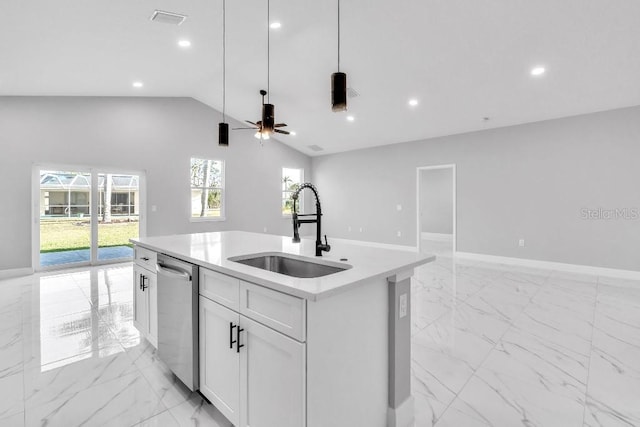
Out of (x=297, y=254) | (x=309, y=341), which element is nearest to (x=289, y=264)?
(x=297, y=254)

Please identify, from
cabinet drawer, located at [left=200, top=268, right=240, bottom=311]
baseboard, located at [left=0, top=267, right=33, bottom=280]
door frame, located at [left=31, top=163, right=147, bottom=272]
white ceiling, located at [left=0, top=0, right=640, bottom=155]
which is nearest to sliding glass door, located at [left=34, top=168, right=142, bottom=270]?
door frame, located at [left=31, top=163, right=147, bottom=272]

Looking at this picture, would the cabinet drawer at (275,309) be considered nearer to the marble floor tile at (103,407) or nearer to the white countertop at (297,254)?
the white countertop at (297,254)

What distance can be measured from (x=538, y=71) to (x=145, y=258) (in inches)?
204

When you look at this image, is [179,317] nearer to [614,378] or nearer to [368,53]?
[614,378]

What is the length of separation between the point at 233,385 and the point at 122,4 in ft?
12.1

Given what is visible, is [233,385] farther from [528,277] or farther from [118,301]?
[528,277]

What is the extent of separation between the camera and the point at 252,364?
1.39 meters

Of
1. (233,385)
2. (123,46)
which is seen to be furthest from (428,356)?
(123,46)

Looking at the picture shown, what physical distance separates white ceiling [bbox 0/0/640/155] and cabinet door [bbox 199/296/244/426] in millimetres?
3290

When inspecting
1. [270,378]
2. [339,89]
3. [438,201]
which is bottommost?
[270,378]

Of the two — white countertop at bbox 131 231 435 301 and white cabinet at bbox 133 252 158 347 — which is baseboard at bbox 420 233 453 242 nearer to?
white countertop at bbox 131 231 435 301

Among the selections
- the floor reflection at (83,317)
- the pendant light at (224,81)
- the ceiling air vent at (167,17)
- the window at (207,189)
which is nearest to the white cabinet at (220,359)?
the floor reflection at (83,317)

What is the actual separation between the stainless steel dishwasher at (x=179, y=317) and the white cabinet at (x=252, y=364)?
5cm

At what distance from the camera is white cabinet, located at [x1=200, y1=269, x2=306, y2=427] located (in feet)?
3.93
